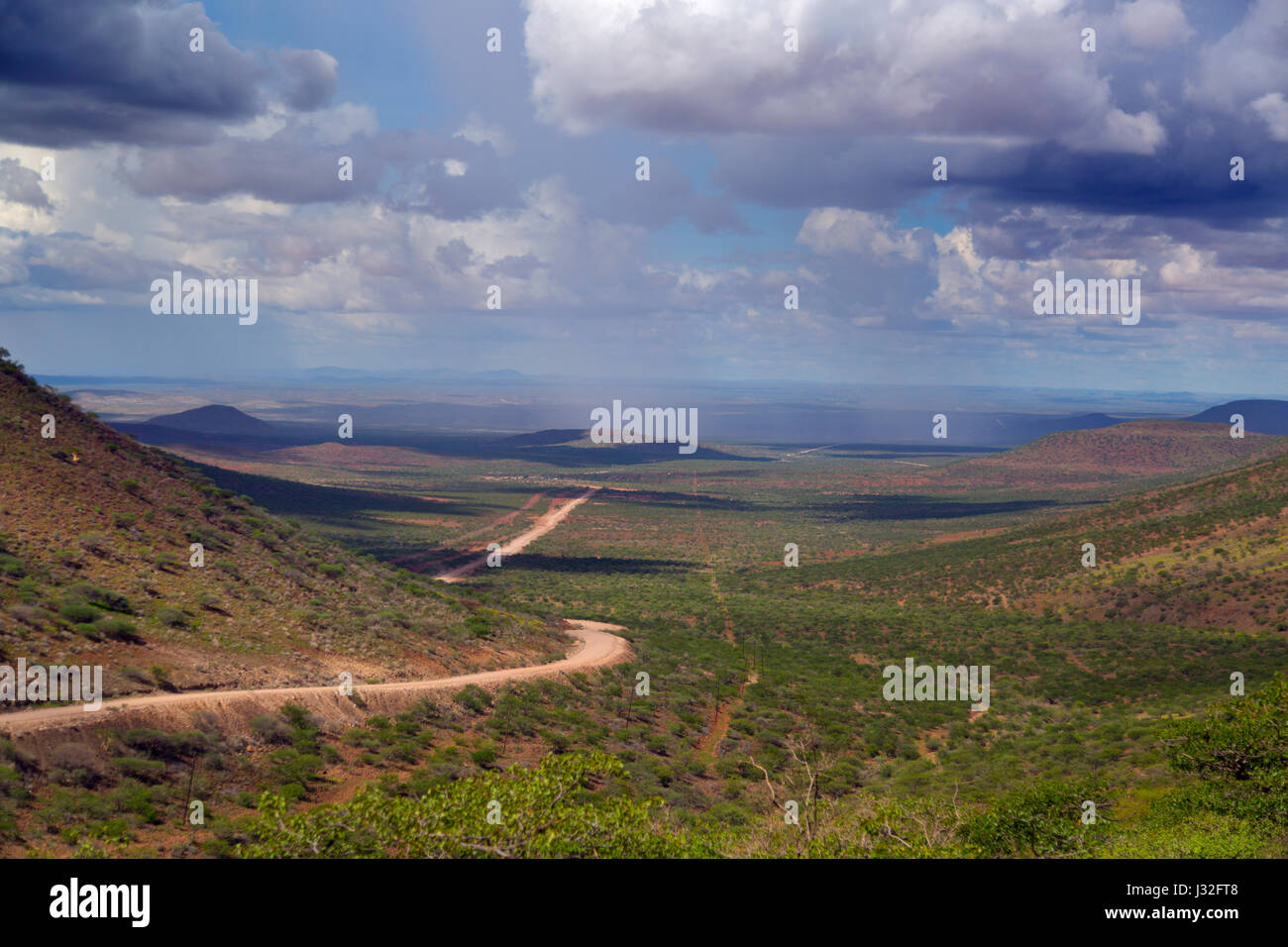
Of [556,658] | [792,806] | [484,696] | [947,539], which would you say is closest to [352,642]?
[484,696]

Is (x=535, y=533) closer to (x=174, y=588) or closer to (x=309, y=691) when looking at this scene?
(x=174, y=588)

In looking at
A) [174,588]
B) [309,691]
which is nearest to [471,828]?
[309,691]

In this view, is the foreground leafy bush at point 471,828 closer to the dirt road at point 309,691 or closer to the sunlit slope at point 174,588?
the dirt road at point 309,691

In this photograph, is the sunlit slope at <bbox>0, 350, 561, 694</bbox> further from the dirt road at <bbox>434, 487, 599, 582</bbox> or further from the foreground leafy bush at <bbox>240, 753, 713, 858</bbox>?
the dirt road at <bbox>434, 487, 599, 582</bbox>

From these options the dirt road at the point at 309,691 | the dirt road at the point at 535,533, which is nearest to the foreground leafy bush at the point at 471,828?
the dirt road at the point at 309,691

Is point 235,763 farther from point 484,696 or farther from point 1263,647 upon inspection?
point 1263,647
